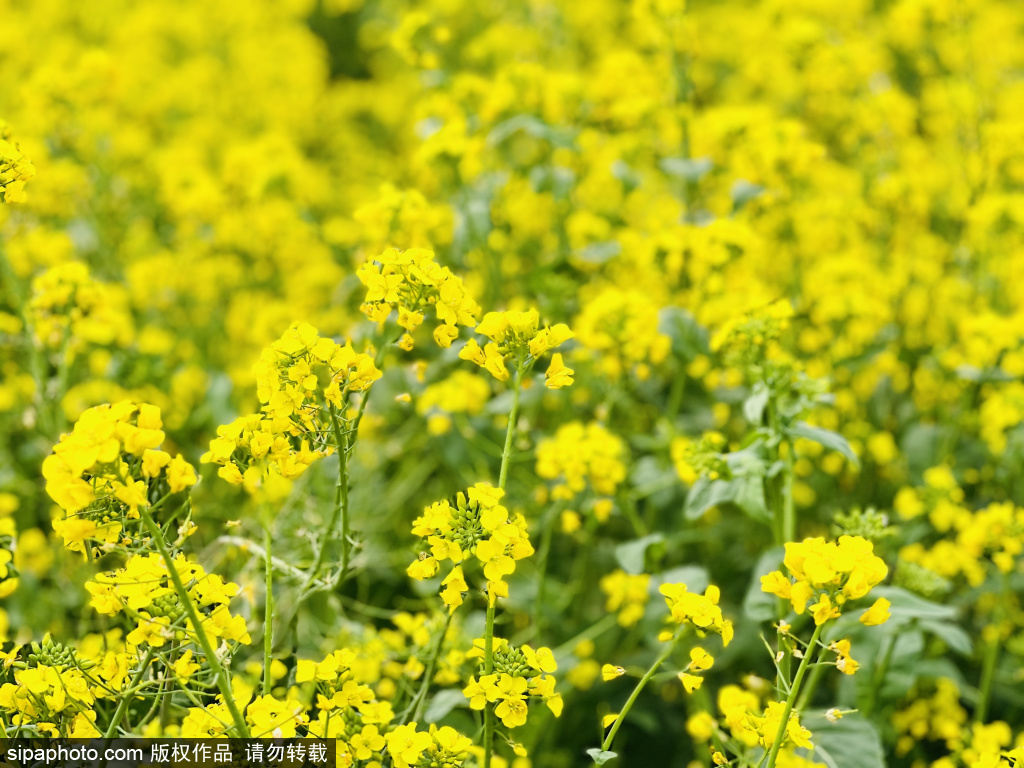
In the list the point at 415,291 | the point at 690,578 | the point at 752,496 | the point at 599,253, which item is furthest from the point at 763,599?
the point at 599,253

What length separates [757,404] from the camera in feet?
6.26

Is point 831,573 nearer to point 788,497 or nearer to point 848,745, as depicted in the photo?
point 788,497

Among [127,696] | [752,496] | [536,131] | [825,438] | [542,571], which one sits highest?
[536,131]

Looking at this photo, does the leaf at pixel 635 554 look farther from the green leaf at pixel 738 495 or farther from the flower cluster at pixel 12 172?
the flower cluster at pixel 12 172

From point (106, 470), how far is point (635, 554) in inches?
45.3

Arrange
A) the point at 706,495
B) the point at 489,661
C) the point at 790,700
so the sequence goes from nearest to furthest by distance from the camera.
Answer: the point at 790,700 < the point at 489,661 < the point at 706,495

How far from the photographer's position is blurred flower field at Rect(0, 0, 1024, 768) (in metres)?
1.40

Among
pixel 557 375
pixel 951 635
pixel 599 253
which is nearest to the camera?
pixel 557 375

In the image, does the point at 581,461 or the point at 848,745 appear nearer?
the point at 848,745

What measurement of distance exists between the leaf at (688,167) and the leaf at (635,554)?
1.23 meters

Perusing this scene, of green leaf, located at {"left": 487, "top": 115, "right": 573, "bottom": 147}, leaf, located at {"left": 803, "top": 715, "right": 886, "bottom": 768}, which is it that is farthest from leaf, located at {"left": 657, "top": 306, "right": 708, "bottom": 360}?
leaf, located at {"left": 803, "top": 715, "right": 886, "bottom": 768}

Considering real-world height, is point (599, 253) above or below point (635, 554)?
above

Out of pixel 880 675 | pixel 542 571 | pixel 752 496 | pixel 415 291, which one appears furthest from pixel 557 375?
pixel 880 675

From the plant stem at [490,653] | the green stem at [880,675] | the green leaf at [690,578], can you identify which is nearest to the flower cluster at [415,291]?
the plant stem at [490,653]
